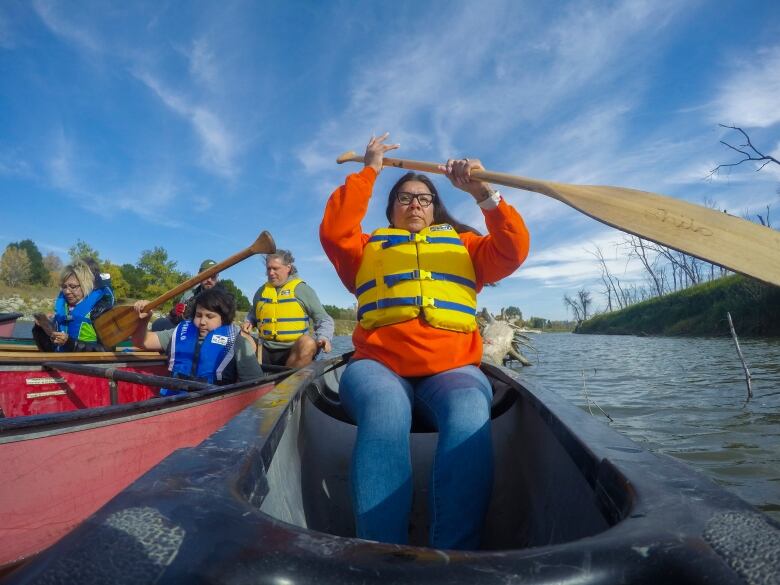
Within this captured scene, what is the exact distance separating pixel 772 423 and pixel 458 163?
177 inches

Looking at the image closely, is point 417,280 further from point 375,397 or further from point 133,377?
point 133,377

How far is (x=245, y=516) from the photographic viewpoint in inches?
28.0

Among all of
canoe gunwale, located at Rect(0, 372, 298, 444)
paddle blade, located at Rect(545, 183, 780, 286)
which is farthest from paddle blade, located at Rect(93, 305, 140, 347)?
paddle blade, located at Rect(545, 183, 780, 286)

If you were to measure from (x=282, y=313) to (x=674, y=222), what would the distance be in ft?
13.6

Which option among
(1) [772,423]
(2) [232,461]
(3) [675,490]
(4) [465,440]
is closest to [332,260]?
(4) [465,440]

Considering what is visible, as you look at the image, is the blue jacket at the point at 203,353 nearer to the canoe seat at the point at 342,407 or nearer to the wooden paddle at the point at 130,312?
the wooden paddle at the point at 130,312

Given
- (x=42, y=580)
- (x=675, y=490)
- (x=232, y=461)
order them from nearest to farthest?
(x=42, y=580) → (x=675, y=490) → (x=232, y=461)

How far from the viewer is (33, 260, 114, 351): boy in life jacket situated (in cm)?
543

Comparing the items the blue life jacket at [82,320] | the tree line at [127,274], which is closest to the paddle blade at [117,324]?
the blue life jacket at [82,320]

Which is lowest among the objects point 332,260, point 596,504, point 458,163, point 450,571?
point 596,504

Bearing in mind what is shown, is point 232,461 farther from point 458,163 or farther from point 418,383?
point 458,163

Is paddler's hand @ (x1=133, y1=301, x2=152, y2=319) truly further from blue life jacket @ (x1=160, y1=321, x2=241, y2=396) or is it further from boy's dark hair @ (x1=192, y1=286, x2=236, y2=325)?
boy's dark hair @ (x1=192, y1=286, x2=236, y2=325)

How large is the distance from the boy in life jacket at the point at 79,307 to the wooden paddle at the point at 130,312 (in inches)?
36.0

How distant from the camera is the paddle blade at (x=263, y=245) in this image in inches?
187
